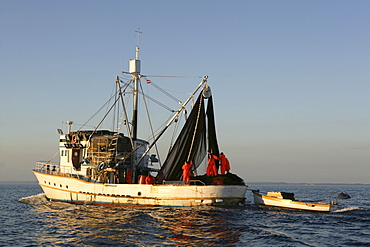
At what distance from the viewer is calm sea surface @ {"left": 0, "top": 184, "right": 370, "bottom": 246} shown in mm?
20547

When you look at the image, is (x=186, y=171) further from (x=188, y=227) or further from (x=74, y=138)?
(x=74, y=138)

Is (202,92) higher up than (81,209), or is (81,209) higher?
(202,92)

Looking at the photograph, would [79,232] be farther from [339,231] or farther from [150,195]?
[339,231]

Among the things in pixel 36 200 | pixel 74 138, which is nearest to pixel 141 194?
pixel 74 138

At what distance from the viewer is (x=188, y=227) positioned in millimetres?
23312

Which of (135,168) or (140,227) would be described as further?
(135,168)

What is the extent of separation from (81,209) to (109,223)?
821 centimetres

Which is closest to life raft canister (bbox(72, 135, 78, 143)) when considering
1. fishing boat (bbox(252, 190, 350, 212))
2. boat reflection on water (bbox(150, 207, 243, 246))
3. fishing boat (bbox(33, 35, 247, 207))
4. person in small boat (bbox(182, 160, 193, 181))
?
fishing boat (bbox(33, 35, 247, 207))

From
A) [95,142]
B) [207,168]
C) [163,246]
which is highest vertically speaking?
[95,142]

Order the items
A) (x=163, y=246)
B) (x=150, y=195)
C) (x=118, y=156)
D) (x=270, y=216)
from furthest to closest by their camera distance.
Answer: (x=118, y=156)
(x=150, y=195)
(x=270, y=216)
(x=163, y=246)

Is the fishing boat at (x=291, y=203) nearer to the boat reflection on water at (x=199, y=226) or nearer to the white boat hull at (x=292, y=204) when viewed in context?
the white boat hull at (x=292, y=204)

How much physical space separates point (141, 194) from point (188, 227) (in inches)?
405

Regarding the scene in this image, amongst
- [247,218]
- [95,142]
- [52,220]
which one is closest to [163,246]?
[247,218]

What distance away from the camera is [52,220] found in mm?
28500
